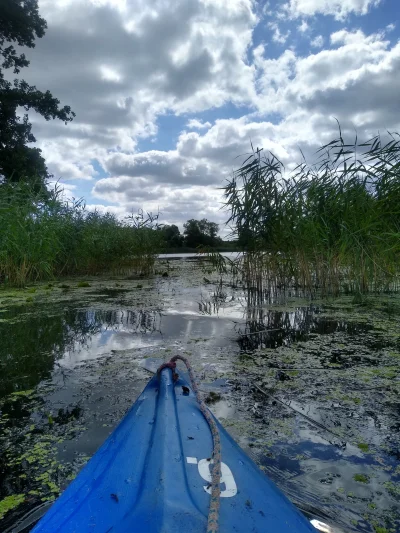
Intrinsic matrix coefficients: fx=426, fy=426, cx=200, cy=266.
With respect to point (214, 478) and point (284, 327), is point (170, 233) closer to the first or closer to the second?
point (284, 327)

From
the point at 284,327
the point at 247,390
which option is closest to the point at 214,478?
the point at 247,390

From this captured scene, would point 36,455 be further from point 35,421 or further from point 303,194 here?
point 303,194

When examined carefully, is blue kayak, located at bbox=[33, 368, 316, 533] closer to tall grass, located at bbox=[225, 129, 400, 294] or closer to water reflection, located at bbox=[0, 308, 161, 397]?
water reflection, located at bbox=[0, 308, 161, 397]

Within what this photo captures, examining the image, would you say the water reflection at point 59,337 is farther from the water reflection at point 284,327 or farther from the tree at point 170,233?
the tree at point 170,233

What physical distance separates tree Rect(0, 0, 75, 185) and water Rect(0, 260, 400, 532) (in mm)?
8319

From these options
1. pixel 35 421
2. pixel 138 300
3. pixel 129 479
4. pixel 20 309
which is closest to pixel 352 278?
pixel 138 300

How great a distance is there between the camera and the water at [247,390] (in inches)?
53.2

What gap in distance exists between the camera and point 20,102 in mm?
12117

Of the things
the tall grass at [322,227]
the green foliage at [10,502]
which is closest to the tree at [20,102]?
the tall grass at [322,227]

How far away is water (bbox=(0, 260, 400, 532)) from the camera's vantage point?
1.35m

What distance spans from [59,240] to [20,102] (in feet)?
22.9

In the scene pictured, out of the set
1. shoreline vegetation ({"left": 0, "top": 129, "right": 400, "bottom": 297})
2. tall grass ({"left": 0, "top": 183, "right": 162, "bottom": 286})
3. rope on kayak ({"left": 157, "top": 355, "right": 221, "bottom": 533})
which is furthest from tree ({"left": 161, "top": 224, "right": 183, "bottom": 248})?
rope on kayak ({"left": 157, "top": 355, "right": 221, "bottom": 533})

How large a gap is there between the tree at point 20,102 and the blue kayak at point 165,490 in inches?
453

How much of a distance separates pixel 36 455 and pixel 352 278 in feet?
15.9
